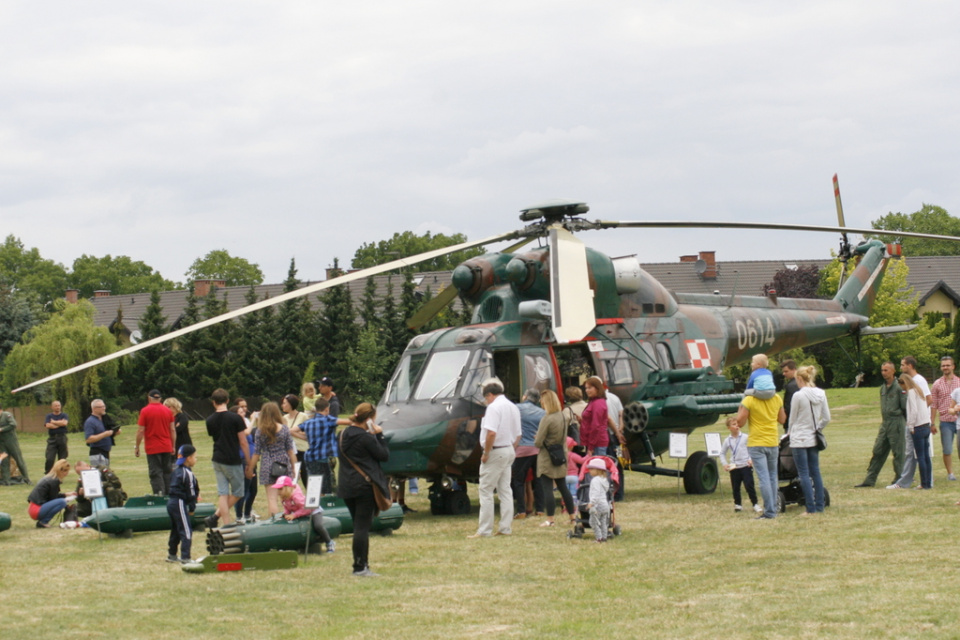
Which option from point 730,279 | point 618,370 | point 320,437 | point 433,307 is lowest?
point 320,437

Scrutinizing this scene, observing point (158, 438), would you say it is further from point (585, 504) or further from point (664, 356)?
point (664, 356)

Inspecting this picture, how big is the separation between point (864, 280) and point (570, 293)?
10.7m

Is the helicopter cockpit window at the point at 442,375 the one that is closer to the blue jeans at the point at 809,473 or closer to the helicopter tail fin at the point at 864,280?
the blue jeans at the point at 809,473

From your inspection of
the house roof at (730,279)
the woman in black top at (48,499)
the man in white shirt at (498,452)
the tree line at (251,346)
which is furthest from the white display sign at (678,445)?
the house roof at (730,279)

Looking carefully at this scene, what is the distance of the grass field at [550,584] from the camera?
6.94 meters

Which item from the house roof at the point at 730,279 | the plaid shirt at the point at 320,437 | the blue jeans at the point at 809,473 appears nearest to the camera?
the blue jeans at the point at 809,473

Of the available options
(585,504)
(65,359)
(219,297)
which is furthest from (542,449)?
(219,297)

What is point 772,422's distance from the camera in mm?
11672

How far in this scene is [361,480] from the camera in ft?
30.0

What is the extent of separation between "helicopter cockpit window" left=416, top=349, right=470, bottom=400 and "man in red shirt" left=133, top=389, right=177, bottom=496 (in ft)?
11.3

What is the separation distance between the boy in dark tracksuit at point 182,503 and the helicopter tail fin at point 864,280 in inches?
515

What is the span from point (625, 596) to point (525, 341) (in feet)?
21.3

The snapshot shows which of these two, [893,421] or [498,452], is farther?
[893,421]

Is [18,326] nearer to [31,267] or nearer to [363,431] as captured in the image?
[363,431]
